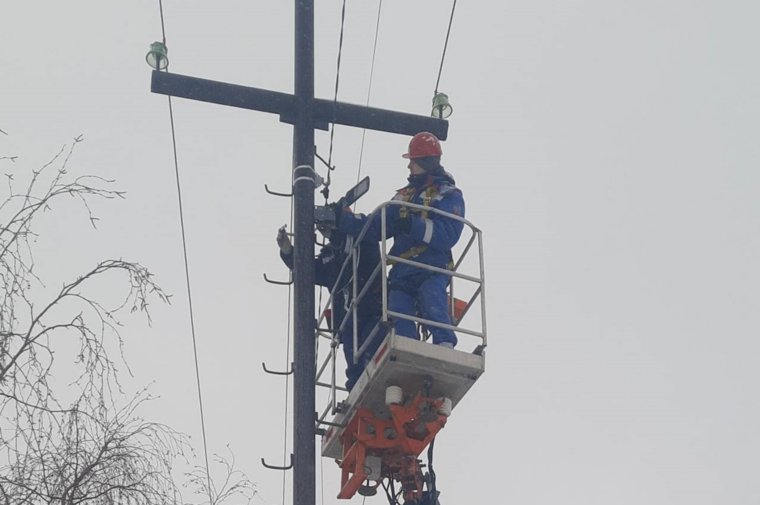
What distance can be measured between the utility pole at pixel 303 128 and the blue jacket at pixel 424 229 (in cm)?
56

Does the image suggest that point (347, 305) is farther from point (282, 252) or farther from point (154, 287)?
point (154, 287)

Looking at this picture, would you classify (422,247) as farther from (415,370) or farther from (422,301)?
(415,370)

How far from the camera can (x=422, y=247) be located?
9.76 meters

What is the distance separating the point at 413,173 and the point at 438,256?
869 mm

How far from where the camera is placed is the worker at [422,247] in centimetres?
953

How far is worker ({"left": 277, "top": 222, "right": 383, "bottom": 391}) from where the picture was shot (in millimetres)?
10000

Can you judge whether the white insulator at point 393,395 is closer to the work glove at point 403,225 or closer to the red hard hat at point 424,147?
the work glove at point 403,225

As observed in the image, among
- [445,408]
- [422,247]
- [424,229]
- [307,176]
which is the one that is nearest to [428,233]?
[424,229]

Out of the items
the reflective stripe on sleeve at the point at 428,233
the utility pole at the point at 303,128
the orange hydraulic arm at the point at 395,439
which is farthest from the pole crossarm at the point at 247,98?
the orange hydraulic arm at the point at 395,439

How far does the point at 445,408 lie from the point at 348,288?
5.06ft

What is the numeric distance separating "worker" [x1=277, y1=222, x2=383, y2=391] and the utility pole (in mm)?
552

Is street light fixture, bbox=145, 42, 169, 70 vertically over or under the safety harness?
over

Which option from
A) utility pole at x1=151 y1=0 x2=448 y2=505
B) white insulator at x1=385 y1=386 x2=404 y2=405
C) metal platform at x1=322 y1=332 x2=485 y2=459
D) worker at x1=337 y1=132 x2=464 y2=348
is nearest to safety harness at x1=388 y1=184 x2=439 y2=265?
worker at x1=337 y1=132 x2=464 y2=348

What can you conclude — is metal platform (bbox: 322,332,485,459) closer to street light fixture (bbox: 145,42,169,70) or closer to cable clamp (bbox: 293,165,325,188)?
cable clamp (bbox: 293,165,325,188)
